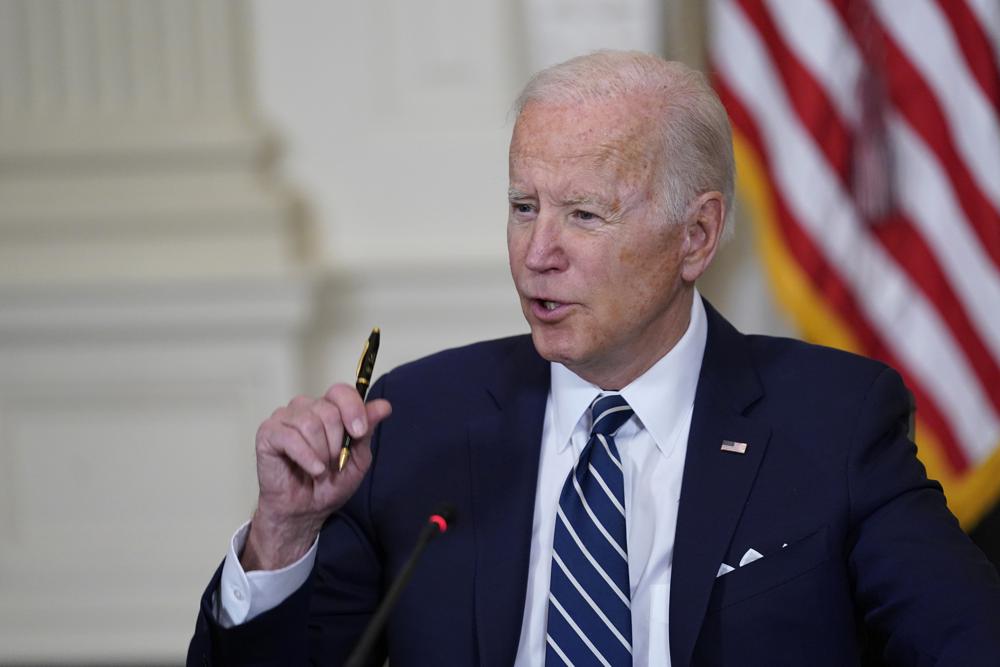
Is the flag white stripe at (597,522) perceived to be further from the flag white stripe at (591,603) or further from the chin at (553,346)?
the chin at (553,346)

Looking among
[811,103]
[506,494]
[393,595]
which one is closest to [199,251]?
[811,103]

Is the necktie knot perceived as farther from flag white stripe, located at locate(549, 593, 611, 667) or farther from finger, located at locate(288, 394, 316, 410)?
finger, located at locate(288, 394, 316, 410)

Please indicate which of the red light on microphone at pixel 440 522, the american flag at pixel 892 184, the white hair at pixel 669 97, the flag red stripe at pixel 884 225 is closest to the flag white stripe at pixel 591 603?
the red light on microphone at pixel 440 522

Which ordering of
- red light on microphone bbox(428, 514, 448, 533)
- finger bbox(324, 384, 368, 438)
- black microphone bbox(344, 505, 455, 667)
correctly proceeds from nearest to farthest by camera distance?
black microphone bbox(344, 505, 455, 667) < red light on microphone bbox(428, 514, 448, 533) < finger bbox(324, 384, 368, 438)

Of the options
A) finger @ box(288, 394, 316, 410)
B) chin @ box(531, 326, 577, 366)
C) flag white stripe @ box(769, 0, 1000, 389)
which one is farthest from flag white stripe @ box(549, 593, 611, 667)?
flag white stripe @ box(769, 0, 1000, 389)

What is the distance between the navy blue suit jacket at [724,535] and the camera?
176cm

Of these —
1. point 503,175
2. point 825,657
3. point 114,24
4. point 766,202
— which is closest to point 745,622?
point 825,657

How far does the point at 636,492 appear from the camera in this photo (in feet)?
6.32

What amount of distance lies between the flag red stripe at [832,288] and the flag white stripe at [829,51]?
23 cm

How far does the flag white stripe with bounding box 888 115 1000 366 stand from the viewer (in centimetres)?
376

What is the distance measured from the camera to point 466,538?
1923 millimetres

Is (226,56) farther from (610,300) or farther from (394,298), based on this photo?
(610,300)

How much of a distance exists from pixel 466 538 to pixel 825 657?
513 millimetres

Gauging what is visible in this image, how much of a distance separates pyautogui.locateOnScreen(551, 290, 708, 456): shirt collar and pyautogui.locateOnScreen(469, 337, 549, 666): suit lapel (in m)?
0.04
